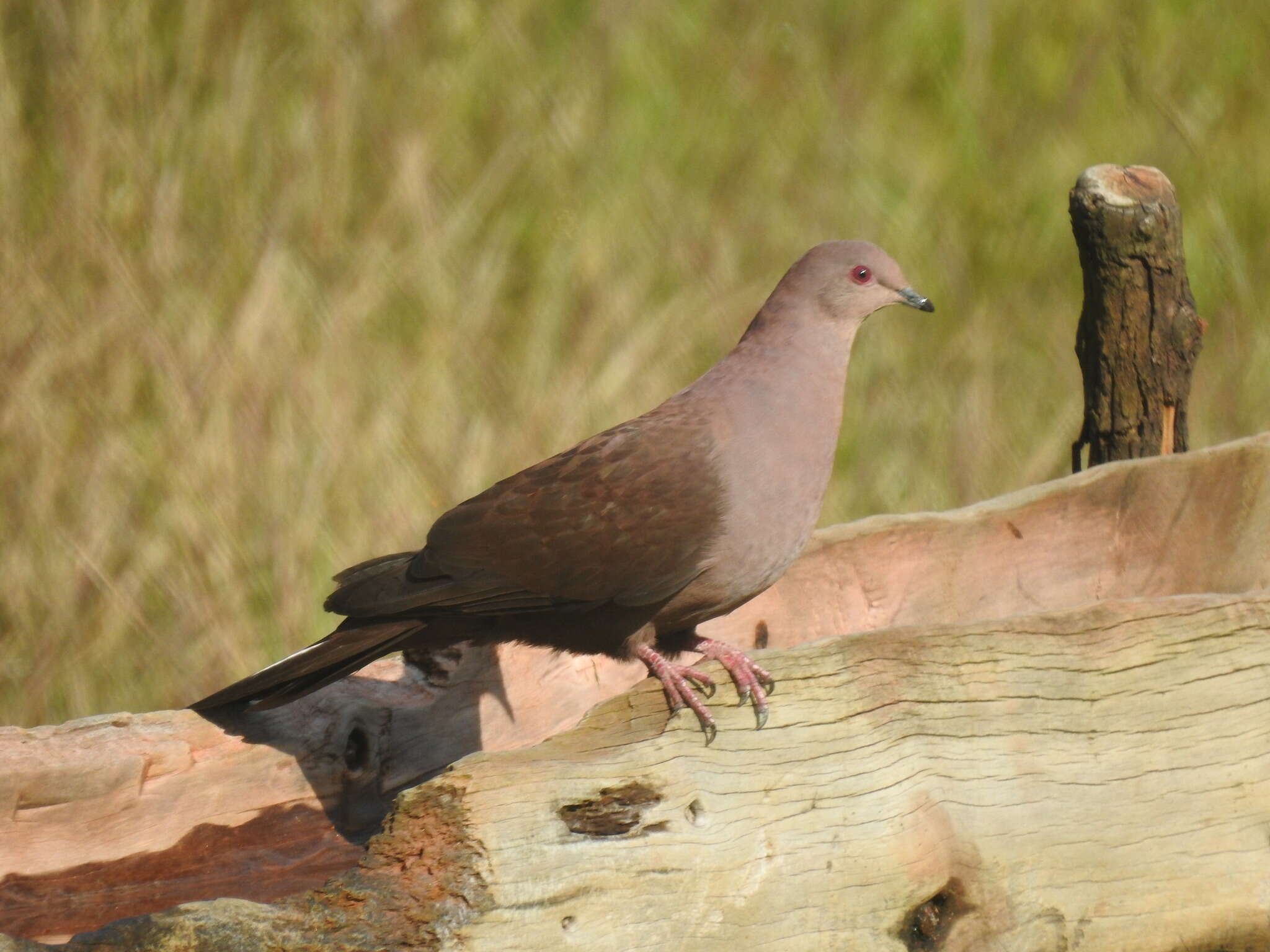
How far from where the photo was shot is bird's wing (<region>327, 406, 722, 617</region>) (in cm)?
284

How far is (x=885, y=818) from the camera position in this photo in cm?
249

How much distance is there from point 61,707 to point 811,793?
2.41 meters

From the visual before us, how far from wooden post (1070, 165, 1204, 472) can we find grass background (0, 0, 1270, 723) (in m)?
1.24

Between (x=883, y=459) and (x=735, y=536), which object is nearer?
(x=735, y=536)

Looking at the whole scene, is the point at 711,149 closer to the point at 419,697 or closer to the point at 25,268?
the point at 25,268

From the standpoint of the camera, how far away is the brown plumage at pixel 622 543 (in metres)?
2.84

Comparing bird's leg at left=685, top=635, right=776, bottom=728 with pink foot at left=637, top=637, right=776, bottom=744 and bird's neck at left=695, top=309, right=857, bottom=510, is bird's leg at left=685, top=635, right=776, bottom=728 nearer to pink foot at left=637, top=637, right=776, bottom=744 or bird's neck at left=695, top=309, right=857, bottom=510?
pink foot at left=637, top=637, right=776, bottom=744

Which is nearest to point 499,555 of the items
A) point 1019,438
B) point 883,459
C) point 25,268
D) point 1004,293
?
point 25,268

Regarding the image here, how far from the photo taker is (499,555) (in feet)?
9.55

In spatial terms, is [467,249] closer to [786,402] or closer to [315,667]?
[786,402]

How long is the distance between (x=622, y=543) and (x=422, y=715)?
609 mm

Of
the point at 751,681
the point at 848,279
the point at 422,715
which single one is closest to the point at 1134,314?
the point at 848,279

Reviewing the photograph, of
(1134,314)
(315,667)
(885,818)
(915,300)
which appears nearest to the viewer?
(885,818)

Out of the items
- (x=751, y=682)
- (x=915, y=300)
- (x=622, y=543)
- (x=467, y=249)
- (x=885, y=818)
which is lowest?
(x=885, y=818)
